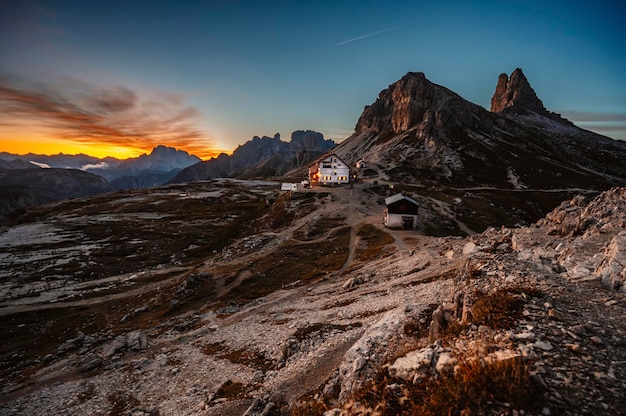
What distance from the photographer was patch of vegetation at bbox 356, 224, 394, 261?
60806 millimetres

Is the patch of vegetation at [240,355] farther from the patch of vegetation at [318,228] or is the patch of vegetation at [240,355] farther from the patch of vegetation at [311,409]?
the patch of vegetation at [318,228]

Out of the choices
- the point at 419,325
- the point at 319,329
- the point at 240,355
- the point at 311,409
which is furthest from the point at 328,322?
the point at 311,409

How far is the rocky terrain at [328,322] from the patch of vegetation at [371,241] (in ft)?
2.19

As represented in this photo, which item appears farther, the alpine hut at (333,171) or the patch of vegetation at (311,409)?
the alpine hut at (333,171)

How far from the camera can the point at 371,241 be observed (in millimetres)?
69625

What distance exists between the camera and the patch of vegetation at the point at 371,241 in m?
60.8

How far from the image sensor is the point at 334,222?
87.3m

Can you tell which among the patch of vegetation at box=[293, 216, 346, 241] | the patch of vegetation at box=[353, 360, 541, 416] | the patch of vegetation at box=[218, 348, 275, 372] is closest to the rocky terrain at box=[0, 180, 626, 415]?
the patch of vegetation at box=[353, 360, 541, 416]

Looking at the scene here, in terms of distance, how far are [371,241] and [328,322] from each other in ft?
142

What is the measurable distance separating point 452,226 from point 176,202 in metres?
116

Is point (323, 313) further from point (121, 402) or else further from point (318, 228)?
point (318, 228)

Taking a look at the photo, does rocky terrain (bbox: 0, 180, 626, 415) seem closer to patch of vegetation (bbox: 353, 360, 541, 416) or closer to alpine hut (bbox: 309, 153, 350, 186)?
patch of vegetation (bbox: 353, 360, 541, 416)

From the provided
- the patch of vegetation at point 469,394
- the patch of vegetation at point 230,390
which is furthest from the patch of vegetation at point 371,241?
the patch of vegetation at point 469,394

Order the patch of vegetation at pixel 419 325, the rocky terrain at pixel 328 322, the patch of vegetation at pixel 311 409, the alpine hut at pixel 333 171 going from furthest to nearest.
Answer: the alpine hut at pixel 333 171 < the patch of vegetation at pixel 419 325 < the patch of vegetation at pixel 311 409 < the rocky terrain at pixel 328 322
